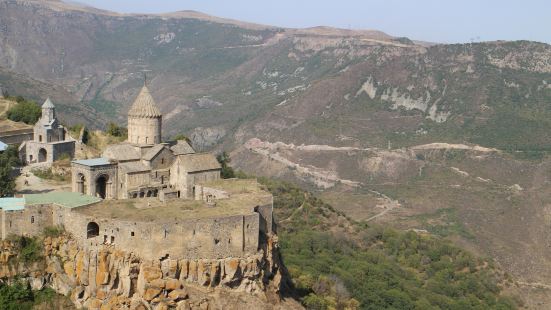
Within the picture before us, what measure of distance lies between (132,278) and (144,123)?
52.8ft

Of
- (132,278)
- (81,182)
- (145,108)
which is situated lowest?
(132,278)

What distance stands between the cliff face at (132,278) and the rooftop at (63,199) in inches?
85.2

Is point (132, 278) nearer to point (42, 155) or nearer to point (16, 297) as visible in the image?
point (16, 297)

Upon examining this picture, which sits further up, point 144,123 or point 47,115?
point 144,123

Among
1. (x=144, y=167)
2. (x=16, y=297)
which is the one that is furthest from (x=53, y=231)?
(x=144, y=167)

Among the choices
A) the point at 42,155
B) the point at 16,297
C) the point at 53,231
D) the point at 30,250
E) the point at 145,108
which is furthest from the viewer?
the point at 42,155

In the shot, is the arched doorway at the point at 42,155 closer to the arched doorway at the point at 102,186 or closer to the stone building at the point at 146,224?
the arched doorway at the point at 102,186

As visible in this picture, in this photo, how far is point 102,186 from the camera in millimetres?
47500

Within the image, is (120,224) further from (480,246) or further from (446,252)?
(480,246)

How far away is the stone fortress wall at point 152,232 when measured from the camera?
126 ft

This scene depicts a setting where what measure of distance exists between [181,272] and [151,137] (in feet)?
50.8

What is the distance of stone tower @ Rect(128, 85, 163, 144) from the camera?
5150 centimetres

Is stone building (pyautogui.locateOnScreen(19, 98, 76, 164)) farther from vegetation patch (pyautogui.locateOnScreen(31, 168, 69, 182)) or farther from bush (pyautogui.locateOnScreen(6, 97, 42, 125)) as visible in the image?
bush (pyautogui.locateOnScreen(6, 97, 42, 125))

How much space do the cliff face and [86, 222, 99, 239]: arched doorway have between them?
97 cm
